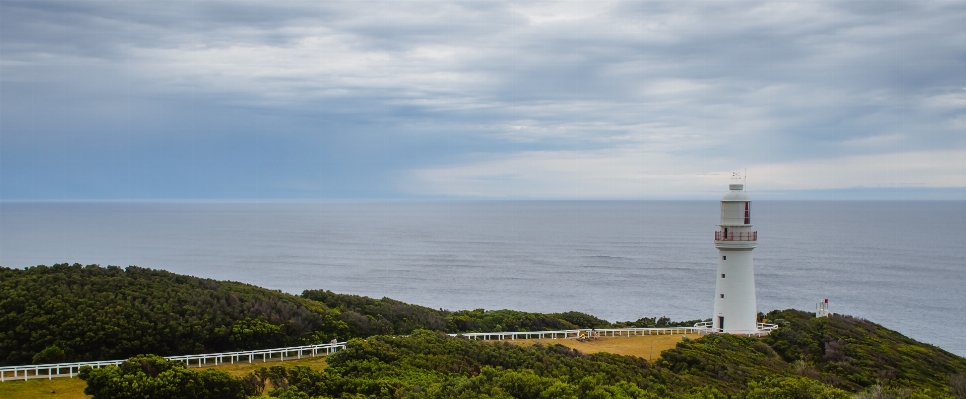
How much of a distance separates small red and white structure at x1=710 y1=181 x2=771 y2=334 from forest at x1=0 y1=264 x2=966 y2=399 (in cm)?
139

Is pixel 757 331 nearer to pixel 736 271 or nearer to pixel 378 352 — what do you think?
pixel 736 271

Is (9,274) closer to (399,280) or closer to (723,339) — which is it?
(723,339)

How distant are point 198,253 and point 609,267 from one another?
184 feet

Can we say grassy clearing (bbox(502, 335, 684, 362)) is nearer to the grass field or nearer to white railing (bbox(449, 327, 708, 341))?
the grass field

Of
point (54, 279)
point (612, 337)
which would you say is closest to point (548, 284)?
point (612, 337)

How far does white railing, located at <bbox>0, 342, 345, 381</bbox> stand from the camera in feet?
58.1

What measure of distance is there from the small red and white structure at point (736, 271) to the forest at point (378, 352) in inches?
54.9

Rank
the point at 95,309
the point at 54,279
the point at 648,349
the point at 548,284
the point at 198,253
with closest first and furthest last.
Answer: the point at 95,309
the point at 54,279
the point at 648,349
the point at 548,284
the point at 198,253

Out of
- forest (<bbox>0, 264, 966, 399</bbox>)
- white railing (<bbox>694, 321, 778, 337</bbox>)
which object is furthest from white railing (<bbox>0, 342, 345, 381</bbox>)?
white railing (<bbox>694, 321, 778, 337</bbox>)

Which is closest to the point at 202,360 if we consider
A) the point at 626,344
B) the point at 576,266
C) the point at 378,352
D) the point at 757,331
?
the point at 378,352

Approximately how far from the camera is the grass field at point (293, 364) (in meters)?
16.5

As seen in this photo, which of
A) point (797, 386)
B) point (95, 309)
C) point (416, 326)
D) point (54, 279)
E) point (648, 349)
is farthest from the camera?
point (416, 326)

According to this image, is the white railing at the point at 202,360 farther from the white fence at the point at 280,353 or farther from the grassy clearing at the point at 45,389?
the grassy clearing at the point at 45,389

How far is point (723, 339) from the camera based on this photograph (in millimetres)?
25750
